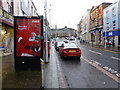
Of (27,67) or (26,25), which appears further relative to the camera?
(27,67)

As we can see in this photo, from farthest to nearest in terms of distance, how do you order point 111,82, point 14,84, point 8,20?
point 8,20, point 111,82, point 14,84

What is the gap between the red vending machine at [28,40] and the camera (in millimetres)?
7710

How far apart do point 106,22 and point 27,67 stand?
102ft

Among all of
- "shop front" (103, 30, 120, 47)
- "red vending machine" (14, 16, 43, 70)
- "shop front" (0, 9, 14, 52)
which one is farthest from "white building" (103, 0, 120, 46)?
"red vending machine" (14, 16, 43, 70)

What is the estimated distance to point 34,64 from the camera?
7953 millimetres

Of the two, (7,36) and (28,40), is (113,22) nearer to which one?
(7,36)

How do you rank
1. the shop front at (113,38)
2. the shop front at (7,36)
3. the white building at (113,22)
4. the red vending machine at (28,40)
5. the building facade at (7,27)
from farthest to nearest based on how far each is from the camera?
1. the white building at (113,22)
2. the shop front at (113,38)
3. the shop front at (7,36)
4. the building facade at (7,27)
5. the red vending machine at (28,40)

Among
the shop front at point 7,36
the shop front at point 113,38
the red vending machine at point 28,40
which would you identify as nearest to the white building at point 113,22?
the shop front at point 113,38

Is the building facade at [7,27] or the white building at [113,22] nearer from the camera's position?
the building facade at [7,27]

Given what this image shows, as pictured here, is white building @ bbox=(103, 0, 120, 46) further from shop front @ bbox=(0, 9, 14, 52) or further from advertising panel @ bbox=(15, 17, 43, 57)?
advertising panel @ bbox=(15, 17, 43, 57)

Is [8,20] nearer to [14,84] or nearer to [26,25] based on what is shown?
[26,25]

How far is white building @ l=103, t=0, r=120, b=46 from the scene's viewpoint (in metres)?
29.9

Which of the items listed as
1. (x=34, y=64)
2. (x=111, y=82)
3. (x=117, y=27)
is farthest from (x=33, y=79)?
(x=117, y=27)

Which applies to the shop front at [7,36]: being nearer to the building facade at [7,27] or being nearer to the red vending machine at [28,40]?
the building facade at [7,27]
